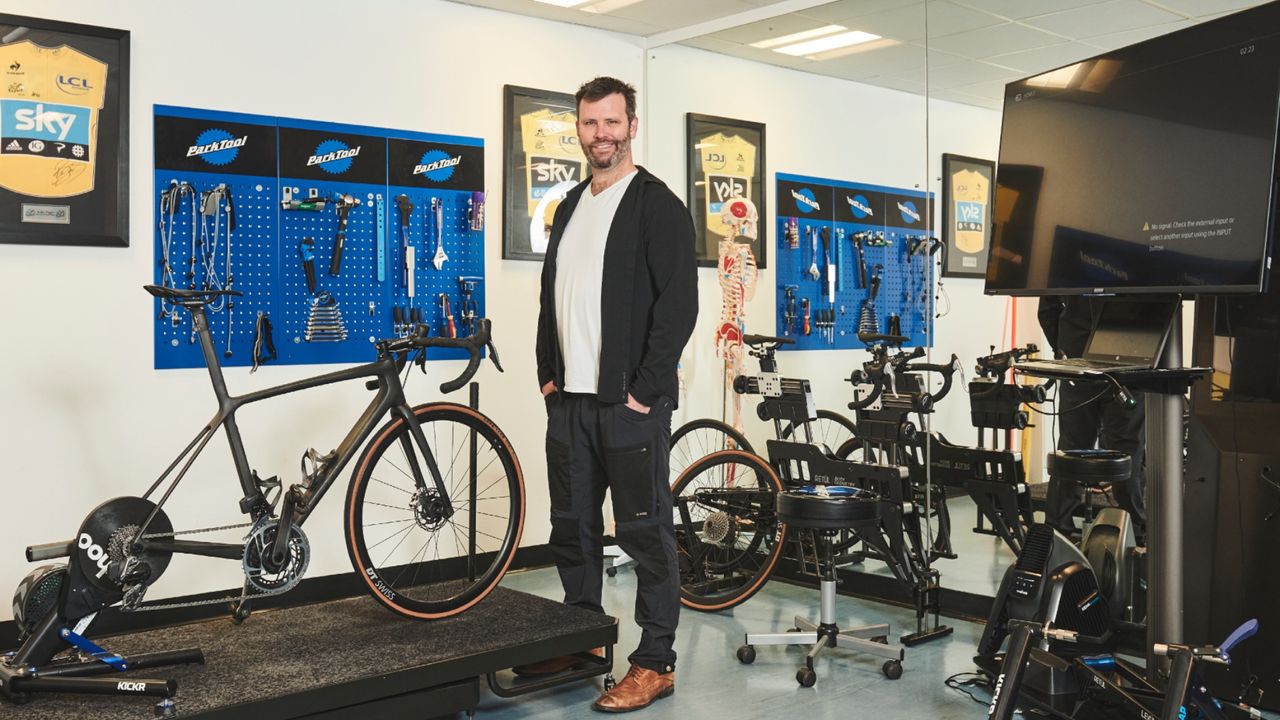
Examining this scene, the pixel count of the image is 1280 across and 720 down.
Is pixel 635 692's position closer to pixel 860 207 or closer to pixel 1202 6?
pixel 860 207

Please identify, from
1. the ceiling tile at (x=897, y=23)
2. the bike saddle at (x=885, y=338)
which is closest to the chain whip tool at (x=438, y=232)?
the bike saddle at (x=885, y=338)

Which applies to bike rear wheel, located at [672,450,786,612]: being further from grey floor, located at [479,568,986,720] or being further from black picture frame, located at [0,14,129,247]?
black picture frame, located at [0,14,129,247]

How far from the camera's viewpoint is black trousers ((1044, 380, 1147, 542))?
3688 millimetres

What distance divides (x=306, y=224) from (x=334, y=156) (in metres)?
0.34

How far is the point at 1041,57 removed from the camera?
420 cm

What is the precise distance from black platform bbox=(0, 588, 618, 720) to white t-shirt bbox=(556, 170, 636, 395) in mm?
813

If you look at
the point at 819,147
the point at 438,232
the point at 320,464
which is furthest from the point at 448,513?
the point at 819,147

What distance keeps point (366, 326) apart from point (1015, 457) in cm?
285

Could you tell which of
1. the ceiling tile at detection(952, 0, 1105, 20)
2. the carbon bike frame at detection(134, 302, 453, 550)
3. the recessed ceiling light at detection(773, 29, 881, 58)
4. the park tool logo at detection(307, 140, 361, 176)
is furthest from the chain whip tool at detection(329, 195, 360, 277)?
the ceiling tile at detection(952, 0, 1105, 20)

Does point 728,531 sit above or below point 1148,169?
below

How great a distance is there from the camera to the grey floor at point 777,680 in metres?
3.51

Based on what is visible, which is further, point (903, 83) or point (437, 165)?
point (437, 165)

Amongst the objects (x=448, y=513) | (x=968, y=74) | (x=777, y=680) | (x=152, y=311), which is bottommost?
(x=777, y=680)

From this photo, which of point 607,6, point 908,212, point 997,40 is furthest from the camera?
point 607,6
